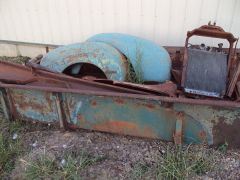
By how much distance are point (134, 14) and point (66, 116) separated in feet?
6.20

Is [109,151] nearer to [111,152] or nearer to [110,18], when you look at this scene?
[111,152]

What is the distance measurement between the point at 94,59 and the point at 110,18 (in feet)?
4.17

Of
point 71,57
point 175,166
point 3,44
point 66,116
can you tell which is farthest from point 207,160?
point 3,44

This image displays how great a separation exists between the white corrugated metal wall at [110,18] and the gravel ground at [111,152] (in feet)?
5.83

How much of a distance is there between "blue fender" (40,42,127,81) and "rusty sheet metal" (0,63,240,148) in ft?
1.12

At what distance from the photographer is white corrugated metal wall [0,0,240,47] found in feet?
13.5

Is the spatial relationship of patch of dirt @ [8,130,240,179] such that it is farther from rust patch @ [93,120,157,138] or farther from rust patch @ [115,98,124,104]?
rust patch @ [115,98,124,104]

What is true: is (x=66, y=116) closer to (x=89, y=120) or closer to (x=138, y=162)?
(x=89, y=120)

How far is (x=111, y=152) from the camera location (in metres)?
3.24

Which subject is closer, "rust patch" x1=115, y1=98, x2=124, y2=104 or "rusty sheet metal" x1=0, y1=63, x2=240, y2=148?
"rusty sheet metal" x1=0, y1=63, x2=240, y2=148

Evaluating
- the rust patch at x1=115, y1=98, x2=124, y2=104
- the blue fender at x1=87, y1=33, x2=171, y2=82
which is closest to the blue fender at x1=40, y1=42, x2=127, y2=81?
the blue fender at x1=87, y1=33, x2=171, y2=82

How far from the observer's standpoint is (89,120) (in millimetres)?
3260

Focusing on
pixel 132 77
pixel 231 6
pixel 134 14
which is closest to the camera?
pixel 132 77

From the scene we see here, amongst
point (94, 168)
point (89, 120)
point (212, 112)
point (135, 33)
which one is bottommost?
point (94, 168)
